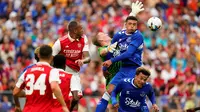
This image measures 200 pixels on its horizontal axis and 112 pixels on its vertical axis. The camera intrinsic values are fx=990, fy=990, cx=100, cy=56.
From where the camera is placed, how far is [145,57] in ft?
111

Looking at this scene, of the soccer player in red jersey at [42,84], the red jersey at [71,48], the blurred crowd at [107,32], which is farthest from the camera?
the blurred crowd at [107,32]

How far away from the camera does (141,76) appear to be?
2138 cm

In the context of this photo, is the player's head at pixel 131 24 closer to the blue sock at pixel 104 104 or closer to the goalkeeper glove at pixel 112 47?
the goalkeeper glove at pixel 112 47

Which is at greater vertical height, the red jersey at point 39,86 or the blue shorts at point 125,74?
the red jersey at point 39,86

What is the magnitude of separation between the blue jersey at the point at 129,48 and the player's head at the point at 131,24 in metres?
0.12

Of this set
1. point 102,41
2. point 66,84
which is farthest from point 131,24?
point 66,84

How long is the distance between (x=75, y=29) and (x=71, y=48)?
0.50 m

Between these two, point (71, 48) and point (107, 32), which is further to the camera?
point (107, 32)

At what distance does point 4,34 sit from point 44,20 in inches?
75.6

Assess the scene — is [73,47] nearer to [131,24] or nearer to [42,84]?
[131,24]

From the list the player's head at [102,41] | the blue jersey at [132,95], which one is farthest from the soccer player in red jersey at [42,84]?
the player's head at [102,41]

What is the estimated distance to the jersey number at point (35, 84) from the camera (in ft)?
60.8

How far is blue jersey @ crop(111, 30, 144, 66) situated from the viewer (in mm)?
22109

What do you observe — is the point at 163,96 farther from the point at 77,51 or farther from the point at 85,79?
the point at 77,51
